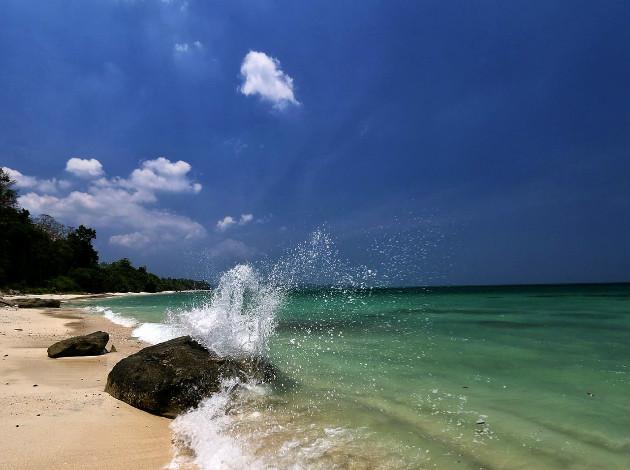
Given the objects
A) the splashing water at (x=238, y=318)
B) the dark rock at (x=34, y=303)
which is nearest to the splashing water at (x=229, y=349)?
the splashing water at (x=238, y=318)

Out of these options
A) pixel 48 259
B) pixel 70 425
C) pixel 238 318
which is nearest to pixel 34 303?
pixel 238 318

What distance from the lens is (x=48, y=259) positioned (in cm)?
6700

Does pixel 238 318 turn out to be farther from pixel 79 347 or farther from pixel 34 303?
pixel 34 303

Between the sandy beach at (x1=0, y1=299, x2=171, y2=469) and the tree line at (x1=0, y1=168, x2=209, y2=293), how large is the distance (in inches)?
2400

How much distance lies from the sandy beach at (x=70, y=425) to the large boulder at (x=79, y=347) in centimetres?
115

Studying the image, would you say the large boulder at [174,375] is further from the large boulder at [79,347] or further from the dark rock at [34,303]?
the dark rock at [34,303]

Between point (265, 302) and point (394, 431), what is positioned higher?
point (265, 302)

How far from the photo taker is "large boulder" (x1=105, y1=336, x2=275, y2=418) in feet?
19.3

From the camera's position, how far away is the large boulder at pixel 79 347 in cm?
962

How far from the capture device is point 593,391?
644cm

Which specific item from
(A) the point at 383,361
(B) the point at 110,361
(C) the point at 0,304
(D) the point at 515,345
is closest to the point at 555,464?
(A) the point at 383,361

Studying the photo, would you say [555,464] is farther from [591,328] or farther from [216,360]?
[591,328]

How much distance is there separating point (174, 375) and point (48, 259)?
76.1m

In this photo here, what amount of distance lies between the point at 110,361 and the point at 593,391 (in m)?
10.3
